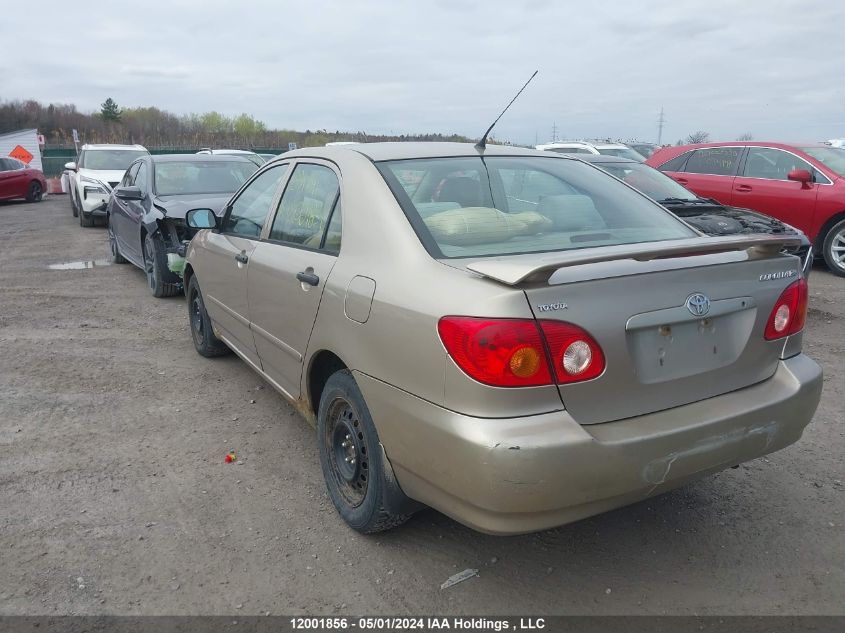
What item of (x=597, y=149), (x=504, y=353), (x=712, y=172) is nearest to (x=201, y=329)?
(x=504, y=353)

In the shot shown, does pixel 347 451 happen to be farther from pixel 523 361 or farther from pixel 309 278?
pixel 523 361

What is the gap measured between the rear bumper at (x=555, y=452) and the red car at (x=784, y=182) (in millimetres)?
7500

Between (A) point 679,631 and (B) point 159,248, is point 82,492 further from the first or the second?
(B) point 159,248

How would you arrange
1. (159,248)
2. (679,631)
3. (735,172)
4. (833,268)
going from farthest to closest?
(735,172)
(833,268)
(159,248)
(679,631)

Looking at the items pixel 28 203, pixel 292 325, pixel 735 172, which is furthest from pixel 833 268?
pixel 28 203

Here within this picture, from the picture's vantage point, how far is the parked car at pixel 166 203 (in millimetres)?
7430

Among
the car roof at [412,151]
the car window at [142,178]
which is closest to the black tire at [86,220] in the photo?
the car window at [142,178]

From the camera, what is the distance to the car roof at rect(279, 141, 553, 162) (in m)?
3.40

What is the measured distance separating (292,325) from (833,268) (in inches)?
330

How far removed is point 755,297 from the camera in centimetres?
262

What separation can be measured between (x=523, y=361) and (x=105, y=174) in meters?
14.8

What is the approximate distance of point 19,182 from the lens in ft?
72.9

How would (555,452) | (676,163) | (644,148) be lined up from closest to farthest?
(555,452), (676,163), (644,148)

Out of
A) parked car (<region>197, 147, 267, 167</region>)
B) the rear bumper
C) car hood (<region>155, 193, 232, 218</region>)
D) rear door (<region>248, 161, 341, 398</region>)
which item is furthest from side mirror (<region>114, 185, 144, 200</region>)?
the rear bumper
